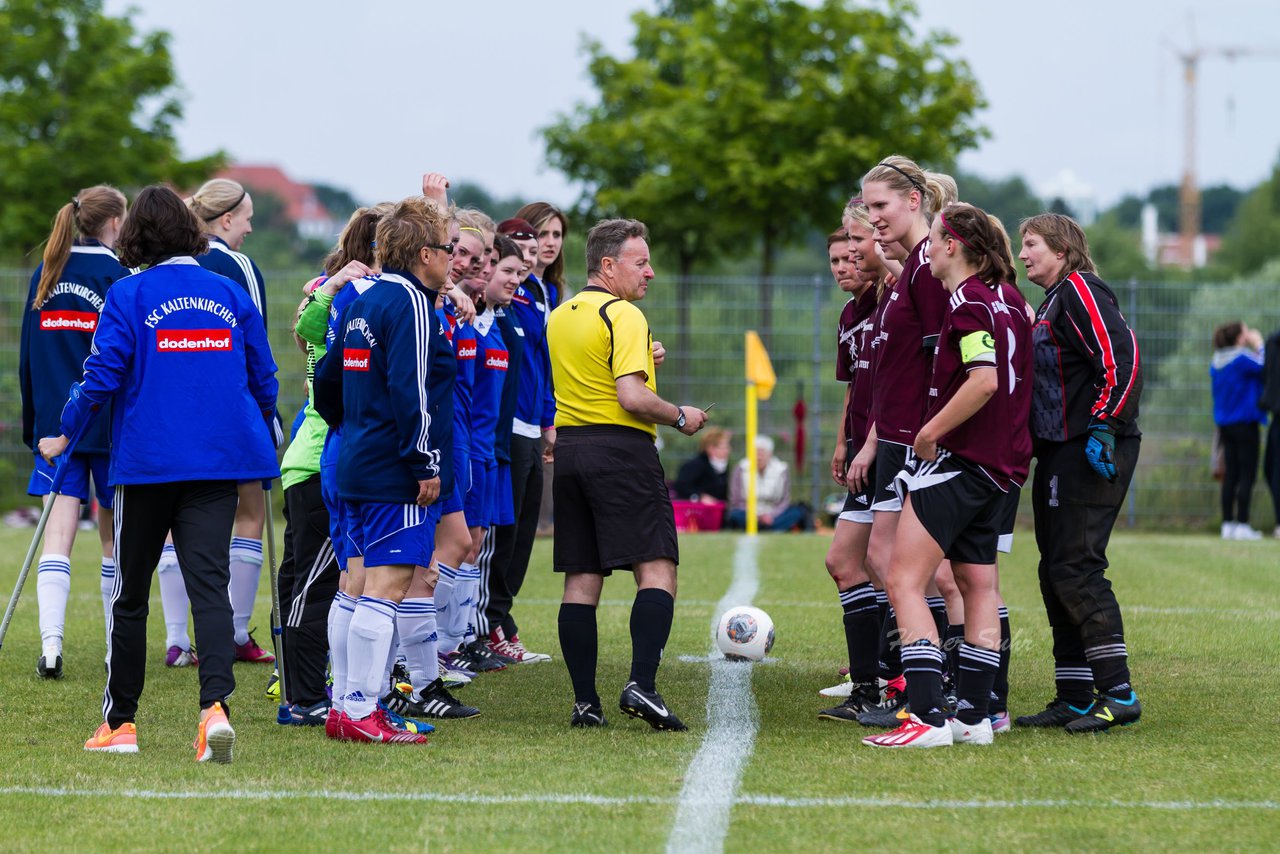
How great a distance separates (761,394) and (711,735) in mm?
10526

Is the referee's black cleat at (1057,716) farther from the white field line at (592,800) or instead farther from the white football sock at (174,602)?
the white football sock at (174,602)

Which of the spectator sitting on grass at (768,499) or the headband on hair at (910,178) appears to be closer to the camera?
the headband on hair at (910,178)

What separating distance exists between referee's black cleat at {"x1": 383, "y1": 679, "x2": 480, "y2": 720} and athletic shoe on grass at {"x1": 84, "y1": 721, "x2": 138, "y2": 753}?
3.82 feet

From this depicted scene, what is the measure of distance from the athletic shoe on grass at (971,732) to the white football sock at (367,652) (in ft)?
6.92

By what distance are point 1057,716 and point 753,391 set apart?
31.9ft

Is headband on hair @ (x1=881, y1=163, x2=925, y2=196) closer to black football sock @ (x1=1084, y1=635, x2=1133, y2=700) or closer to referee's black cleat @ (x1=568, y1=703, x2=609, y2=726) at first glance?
black football sock @ (x1=1084, y1=635, x2=1133, y2=700)

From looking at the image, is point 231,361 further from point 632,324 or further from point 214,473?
point 632,324

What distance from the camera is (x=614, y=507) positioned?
6023 millimetres

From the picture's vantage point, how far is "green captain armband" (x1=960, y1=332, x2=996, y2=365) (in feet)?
17.6

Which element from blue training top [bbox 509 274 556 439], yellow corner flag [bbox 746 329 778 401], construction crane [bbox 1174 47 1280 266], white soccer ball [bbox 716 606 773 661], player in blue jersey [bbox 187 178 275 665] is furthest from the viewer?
construction crane [bbox 1174 47 1280 266]

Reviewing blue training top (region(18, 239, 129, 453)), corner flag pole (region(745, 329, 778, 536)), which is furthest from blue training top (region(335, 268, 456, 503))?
corner flag pole (region(745, 329, 778, 536))

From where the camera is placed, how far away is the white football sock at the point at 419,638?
634 centimetres

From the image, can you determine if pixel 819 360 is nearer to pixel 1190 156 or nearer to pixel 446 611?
pixel 446 611

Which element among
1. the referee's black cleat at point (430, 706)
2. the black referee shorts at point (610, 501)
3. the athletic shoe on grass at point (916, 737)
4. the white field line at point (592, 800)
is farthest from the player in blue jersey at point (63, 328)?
the athletic shoe on grass at point (916, 737)
